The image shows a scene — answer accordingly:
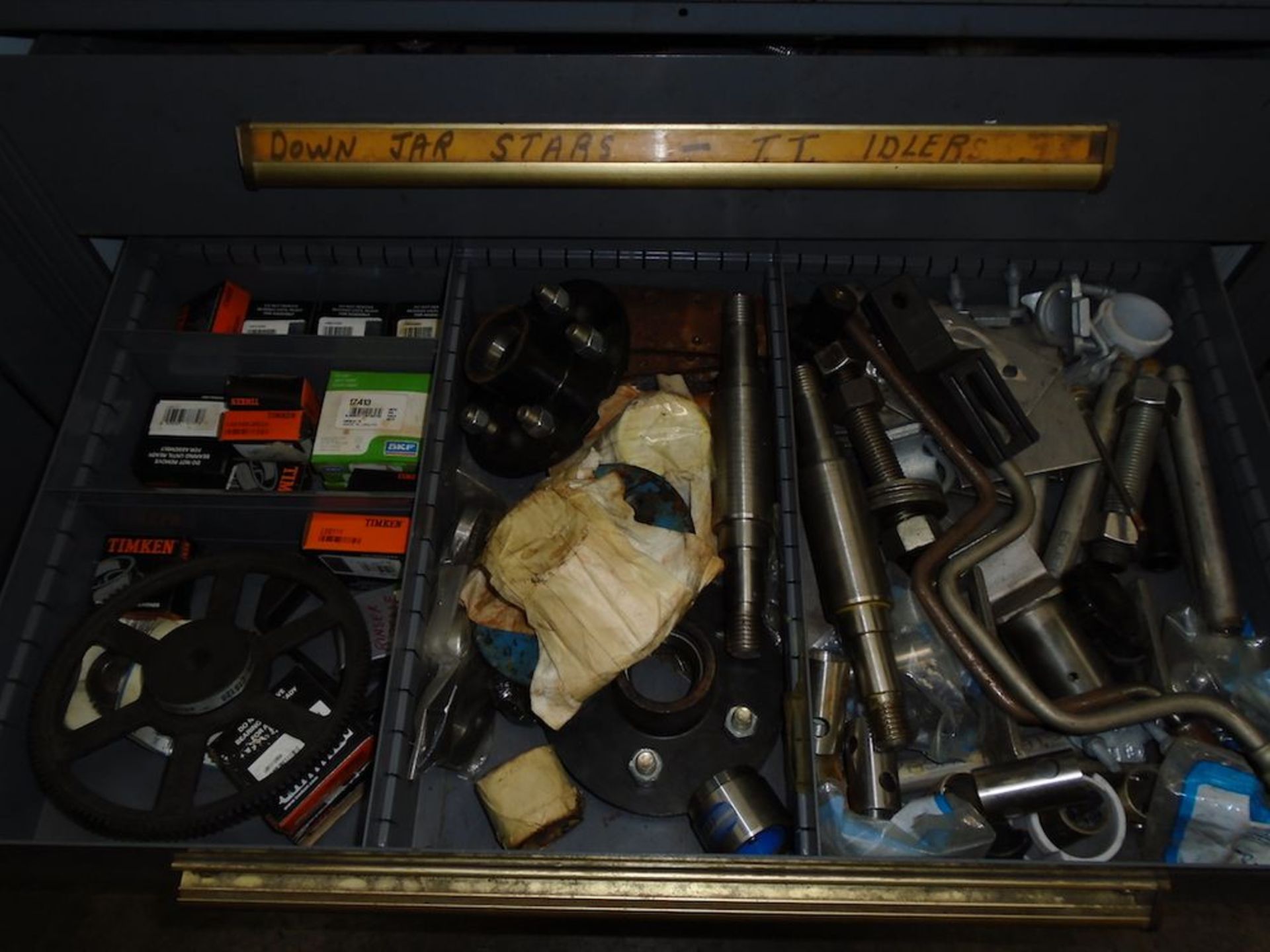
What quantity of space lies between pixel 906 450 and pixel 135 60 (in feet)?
3.08

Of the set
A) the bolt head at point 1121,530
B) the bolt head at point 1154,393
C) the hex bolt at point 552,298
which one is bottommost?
the bolt head at point 1121,530

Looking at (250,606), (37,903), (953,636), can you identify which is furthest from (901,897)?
(37,903)

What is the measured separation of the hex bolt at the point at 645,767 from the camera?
3.14ft

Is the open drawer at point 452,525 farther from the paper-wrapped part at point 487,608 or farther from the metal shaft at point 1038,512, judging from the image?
the metal shaft at point 1038,512

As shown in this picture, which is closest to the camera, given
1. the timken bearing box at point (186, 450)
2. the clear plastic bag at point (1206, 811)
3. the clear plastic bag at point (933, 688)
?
the clear plastic bag at point (1206, 811)

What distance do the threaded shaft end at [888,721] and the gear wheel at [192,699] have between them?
1.81 feet

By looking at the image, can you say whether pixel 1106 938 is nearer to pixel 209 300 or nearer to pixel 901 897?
pixel 901 897

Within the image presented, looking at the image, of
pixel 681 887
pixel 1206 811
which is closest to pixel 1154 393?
pixel 1206 811

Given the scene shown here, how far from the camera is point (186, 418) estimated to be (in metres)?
1.12

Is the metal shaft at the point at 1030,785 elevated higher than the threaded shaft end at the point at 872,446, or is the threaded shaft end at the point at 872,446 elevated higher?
the threaded shaft end at the point at 872,446

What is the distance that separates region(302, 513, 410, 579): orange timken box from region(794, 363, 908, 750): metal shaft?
0.47 m

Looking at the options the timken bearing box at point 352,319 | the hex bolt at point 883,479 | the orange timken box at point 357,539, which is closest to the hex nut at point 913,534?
the hex bolt at point 883,479

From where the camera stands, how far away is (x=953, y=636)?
950mm

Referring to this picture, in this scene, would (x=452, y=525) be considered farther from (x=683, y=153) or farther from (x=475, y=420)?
(x=683, y=153)
